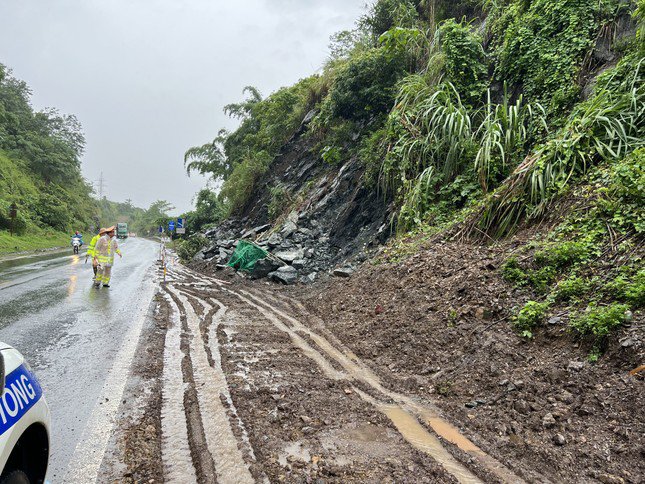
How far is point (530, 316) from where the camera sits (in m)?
4.59

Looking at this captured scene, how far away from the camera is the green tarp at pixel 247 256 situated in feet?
42.7

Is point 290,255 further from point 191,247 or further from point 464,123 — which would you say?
point 191,247

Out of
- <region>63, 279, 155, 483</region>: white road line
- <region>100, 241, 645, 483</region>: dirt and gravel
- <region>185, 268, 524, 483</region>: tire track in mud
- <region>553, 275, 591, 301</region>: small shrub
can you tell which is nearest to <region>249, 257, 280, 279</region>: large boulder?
<region>100, 241, 645, 483</region>: dirt and gravel

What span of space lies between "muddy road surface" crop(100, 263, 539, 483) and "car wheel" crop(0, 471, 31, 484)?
33.4 inches

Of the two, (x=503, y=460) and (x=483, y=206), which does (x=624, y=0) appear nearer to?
(x=483, y=206)

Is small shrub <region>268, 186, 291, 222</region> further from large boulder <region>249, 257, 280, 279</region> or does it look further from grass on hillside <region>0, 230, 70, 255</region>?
grass on hillside <region>0, 230, 70, 255</region>


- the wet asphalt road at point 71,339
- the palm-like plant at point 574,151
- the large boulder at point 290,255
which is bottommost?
the wet asphalt road at point 71,339

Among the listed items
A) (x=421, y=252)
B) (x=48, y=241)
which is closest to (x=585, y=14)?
(x=421, y=252)

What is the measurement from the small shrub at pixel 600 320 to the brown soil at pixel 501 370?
0.11 meters

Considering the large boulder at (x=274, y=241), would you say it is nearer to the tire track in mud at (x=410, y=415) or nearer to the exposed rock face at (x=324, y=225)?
the exposed rock face at (x=324, y=225)

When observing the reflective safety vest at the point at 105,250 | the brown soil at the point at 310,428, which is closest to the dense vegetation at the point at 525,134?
the brown soil at the point at 310,428

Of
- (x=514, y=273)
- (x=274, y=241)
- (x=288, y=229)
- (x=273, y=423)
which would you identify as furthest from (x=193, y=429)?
(x=288, y=229)

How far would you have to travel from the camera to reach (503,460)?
301 cm

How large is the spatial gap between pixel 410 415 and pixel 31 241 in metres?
31.8
